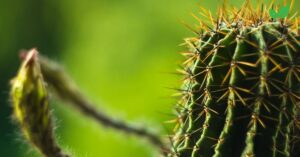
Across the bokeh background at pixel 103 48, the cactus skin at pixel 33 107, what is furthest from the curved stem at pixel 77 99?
the bokeh background at pixel 103 48

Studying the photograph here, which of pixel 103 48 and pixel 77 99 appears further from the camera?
pixel 103 48

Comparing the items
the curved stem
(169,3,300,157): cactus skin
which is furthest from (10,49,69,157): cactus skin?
the curved stem

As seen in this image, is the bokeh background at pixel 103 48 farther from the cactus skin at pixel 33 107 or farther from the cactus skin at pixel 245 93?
the cactus skin at pixel 245 93

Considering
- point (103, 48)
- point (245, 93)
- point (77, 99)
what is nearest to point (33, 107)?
point (245, 93)

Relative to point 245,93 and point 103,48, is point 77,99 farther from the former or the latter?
point 103,48

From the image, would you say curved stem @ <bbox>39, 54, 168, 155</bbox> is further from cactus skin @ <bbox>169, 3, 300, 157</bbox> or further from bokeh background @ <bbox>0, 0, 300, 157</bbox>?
bokeh background @ <bbox>0, 0, 300, 157</bbox>

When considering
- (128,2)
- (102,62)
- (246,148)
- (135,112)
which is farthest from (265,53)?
(128,2)
